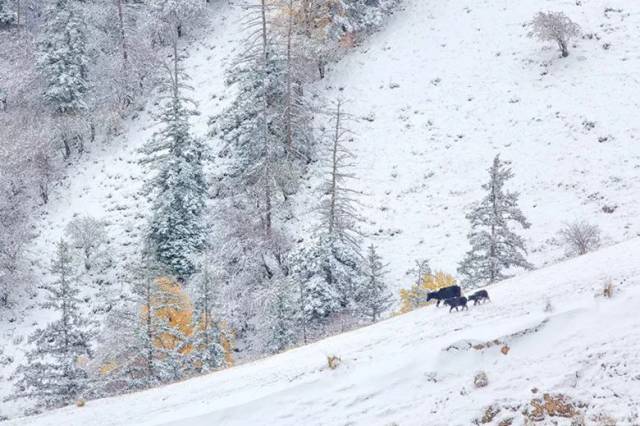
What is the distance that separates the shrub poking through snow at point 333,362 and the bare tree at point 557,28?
114 ft

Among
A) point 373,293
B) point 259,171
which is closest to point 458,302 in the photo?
point 373,293

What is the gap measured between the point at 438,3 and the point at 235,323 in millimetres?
32723

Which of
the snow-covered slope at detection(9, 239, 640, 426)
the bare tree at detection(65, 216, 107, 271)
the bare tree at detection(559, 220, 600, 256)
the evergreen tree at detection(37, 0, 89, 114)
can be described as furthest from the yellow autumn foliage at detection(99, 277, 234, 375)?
the evergreen tree at detection(37, 0, 89, 114)

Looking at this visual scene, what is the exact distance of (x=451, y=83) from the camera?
41344 mm

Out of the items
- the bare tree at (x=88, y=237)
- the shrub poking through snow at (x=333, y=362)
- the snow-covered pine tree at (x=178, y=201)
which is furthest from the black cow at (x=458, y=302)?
the bare tree at (x=88, y=237)

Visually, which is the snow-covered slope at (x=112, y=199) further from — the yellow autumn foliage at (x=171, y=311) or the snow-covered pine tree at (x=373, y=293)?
the snow-covered pine tree at (x=373, y=293)

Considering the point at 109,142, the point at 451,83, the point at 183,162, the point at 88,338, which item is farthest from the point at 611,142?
the point at 109,142

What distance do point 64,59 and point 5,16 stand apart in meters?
14.0

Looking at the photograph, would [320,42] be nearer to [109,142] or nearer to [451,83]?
[451,83]

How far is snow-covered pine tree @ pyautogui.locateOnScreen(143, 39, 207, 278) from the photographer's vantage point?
31578mm

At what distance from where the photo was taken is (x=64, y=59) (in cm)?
4391

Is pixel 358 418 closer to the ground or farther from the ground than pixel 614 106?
→ farther from the ground

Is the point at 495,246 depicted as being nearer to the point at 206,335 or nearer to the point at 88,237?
the point at 206,335

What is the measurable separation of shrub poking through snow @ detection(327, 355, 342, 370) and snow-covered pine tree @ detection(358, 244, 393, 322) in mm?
15285
